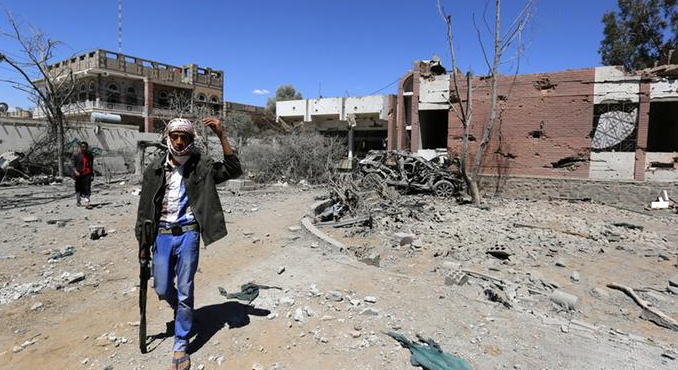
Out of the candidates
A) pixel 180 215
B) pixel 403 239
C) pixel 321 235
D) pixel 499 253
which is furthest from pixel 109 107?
pixel 180 215

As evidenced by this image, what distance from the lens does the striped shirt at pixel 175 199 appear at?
9.41 ft

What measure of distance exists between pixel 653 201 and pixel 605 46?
1800cm

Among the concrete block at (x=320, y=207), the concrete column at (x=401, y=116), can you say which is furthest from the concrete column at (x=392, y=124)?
the concrete block at (x=320, y=207)

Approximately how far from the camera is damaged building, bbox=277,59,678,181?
12.1m

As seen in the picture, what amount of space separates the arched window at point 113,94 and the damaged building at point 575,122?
35618 mm

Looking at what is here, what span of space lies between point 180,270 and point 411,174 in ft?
35.0

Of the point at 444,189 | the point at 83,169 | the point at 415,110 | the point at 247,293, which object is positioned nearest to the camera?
the point at 247,293

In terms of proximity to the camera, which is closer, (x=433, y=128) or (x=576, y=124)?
(x=576, y=124)

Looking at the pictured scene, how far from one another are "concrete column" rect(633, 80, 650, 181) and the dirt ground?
465 cm

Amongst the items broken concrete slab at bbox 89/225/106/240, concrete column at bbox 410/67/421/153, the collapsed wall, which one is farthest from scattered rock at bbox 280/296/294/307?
the collapsed wall

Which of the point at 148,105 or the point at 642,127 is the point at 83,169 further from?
the point at 148,105

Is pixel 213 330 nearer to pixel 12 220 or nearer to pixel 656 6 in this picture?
pixel 12 220

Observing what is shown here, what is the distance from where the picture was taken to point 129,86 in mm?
41344

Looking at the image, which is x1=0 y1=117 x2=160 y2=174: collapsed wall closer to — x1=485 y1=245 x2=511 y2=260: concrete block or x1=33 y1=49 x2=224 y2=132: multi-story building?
x1=33 y1=49 x2=224 y2=132: multi-story building
